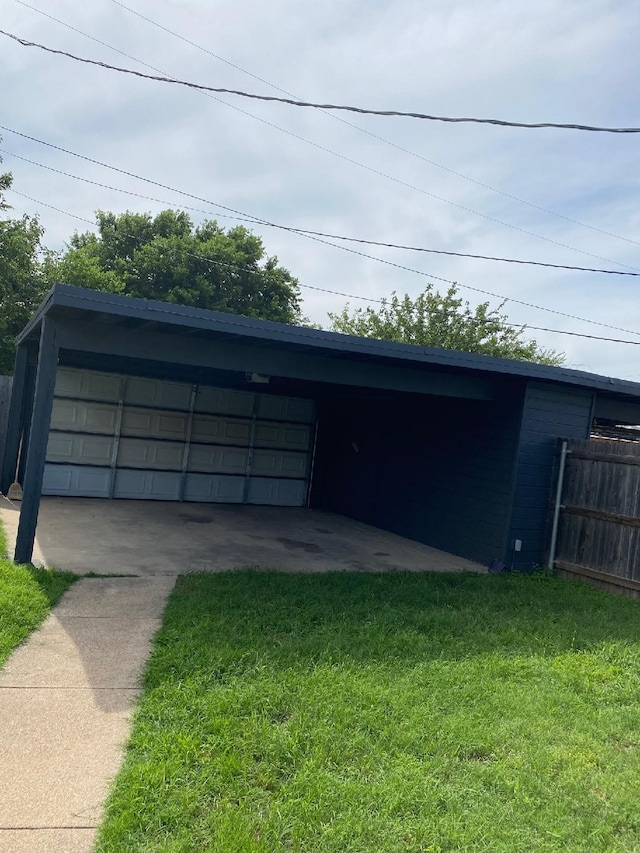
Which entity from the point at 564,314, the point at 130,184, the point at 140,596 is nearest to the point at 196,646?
the point at 140,596

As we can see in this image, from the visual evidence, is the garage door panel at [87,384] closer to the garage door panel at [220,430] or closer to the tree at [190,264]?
the garage door panel at [220,430]

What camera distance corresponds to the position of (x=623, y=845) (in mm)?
2678

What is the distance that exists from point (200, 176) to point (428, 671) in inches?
430

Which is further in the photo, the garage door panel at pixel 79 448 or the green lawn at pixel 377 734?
the garage door panel at pixel 79 448

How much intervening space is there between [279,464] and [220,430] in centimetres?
132

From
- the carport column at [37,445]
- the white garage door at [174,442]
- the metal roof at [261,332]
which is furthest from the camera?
the white garage door at [174,442]

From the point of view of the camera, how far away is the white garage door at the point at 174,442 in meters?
11.2

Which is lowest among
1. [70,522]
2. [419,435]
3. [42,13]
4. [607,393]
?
[70,522]

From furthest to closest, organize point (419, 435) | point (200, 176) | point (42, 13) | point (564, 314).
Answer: point (564, 314) < point (200, 176) < point (419, 435) < point (42, 13)

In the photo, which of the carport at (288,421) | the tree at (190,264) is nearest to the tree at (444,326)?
the tree at (190,264)

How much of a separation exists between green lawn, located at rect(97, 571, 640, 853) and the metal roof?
2.38 meters

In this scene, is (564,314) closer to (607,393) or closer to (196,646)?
(607,393)

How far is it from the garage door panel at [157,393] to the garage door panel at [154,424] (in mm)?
136

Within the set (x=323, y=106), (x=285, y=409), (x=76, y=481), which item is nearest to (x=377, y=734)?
(x=323, y=106)
